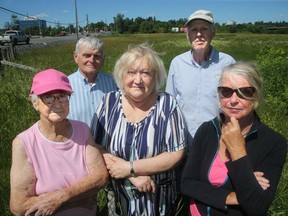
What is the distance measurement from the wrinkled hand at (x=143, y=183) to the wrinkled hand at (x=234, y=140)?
697mm

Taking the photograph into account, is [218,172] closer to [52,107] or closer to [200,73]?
[52,107]

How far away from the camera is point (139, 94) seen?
2.27 metres

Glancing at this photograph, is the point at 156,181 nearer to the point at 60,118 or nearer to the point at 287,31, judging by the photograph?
the point at 60,118

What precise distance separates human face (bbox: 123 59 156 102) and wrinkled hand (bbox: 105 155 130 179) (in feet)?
1.62

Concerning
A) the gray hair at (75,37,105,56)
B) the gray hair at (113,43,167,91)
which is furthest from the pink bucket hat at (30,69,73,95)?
the gray hair at (75,37,105,56)

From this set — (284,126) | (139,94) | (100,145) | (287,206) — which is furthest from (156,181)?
(284,126)

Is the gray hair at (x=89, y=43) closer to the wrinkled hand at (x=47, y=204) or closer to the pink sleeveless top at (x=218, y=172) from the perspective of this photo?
the wrinkled hand at (x=47, y=204)

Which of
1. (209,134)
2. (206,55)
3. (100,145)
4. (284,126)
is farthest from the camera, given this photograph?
(284,126)

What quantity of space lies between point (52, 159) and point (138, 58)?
3.17 feet

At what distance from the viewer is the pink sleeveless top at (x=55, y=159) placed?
198 cm

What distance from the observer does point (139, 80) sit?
225cm

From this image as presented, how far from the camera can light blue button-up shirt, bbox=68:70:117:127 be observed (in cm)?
314

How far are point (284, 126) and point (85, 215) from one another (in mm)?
4618

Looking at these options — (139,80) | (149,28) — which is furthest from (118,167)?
(149,28)
